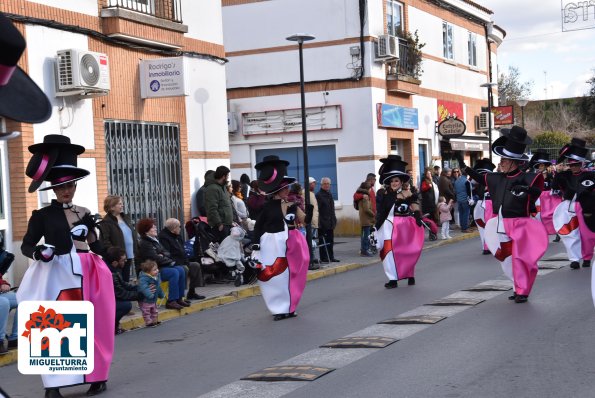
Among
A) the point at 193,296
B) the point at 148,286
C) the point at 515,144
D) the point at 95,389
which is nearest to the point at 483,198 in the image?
the point at 515,144

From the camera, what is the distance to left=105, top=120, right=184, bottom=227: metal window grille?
15133mm

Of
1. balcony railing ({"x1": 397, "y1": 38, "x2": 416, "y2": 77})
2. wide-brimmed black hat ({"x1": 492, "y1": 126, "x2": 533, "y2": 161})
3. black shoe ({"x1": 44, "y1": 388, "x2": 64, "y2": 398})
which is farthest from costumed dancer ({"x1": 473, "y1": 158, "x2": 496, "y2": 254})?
balcony railing ({"x1": 397, "y1": 38, "x2": 416, "y2": 77})

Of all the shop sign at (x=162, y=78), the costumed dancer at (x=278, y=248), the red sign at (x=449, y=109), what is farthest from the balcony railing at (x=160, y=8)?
the red sign at (x=449, y=109)

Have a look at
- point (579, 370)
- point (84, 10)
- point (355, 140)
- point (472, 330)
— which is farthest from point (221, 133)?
point (579, 370)

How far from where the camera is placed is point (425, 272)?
1538cm

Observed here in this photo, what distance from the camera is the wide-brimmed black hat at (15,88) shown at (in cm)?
213

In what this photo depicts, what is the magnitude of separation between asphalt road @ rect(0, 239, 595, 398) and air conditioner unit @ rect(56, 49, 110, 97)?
13.3 feet

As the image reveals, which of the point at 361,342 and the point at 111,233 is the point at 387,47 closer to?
the point at 111,233

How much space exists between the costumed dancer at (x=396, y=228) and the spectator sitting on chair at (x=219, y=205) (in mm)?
2841

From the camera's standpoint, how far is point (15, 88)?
2.23m

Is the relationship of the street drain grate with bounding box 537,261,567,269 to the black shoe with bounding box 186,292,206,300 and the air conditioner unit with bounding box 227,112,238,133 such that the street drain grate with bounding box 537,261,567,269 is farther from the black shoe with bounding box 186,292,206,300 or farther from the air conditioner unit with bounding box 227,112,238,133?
the air conditioner unit with bounding box 227,112,238,133

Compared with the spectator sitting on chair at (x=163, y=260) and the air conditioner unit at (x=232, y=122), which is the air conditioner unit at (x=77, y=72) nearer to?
the spectator sitting on chair at (x=163, y=260)

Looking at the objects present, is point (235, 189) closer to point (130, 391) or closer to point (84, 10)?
point (84, 10)

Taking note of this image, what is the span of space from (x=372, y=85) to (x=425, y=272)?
33.5 feet
